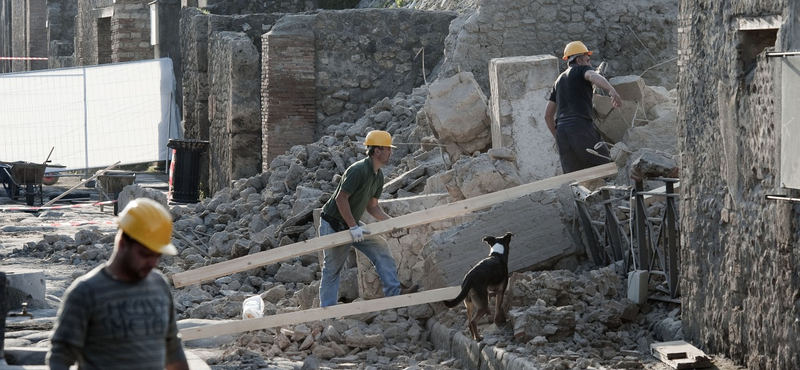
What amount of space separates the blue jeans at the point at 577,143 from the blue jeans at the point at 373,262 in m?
1.84

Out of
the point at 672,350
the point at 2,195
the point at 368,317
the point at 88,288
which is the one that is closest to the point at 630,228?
the point at 672,350

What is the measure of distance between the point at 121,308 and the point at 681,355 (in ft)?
11.0

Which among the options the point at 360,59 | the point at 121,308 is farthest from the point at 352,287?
the point at 360,59

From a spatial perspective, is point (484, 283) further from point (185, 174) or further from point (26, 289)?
point (185, 174)

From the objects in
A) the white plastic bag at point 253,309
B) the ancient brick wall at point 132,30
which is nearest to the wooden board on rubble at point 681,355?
the white plastic bag at point 253,309

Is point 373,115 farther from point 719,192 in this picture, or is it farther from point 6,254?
point 719,192

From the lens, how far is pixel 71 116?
21.3 m

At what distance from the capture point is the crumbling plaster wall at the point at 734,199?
564 cm

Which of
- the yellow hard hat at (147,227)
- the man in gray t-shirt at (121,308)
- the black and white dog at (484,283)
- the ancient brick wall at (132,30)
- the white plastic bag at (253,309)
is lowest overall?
the white plastic bag at (253,309)

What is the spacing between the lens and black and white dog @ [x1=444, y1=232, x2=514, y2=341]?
24.4 ft

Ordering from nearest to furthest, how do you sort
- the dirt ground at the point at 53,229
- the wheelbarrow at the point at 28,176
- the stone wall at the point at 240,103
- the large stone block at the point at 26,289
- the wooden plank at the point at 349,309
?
the wooden plank at the point at 349,309
the dirt ground at the point at 53,229
the large stone block at the point at 26,289
the stone wall at the point at 240,103
the wheelbarrow at the point at 28,176

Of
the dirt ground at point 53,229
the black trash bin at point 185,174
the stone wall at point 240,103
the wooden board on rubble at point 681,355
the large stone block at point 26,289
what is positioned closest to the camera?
the wooden board on rubble at point 681,355

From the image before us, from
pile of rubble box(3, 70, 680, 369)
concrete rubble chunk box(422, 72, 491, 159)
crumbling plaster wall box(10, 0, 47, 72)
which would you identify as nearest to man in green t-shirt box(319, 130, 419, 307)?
pile of rubble box(3, 70, 680, 369)

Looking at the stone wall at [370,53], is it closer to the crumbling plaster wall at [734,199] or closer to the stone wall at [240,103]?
the stone wall at [240,103]
